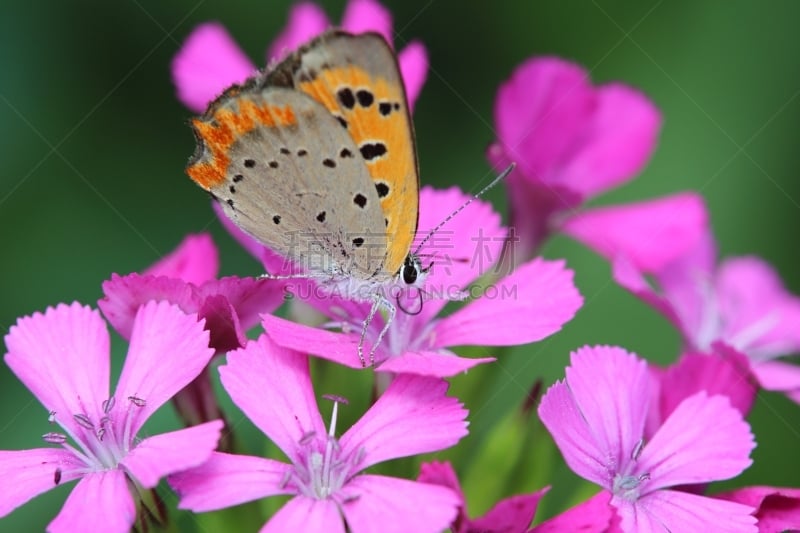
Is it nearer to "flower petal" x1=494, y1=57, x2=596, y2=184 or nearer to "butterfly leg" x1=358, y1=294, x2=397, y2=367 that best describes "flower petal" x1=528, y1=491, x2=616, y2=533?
"butterfly leg" x1=358, y1=294, x2=397, y2=367

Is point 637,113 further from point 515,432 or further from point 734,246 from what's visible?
point 515,432

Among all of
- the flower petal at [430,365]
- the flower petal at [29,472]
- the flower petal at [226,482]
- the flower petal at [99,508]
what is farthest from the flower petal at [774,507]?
the flower petal at [29,472]

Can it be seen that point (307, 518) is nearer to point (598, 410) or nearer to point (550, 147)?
point (598, 410)

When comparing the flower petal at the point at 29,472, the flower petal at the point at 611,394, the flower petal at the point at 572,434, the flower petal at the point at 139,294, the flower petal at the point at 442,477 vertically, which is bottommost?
the flower petal at the point at 29,472

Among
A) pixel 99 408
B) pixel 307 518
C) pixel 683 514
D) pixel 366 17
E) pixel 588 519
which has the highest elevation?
pixel 366 17

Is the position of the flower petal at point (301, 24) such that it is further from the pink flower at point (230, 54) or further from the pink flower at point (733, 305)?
the pink flower at point (733, 305)

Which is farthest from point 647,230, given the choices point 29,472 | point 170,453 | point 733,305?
point 29,472
